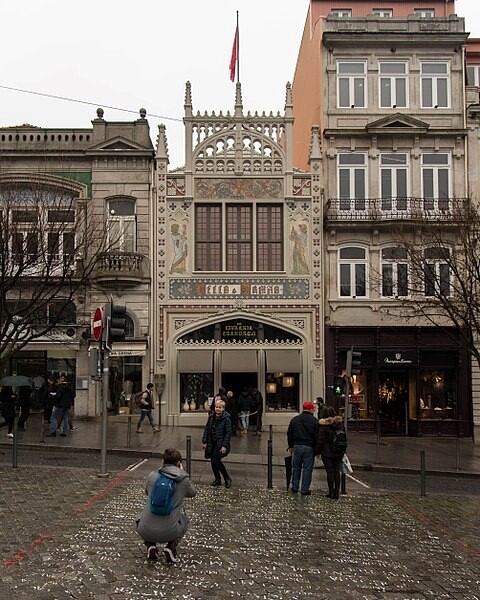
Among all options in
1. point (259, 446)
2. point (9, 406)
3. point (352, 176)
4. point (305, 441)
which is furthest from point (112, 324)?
point (352, 176)

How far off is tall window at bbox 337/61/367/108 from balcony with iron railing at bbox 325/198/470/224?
13.8 feet

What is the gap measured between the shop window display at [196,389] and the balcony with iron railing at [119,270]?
167 inches

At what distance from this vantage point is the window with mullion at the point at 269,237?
28234 millimetres

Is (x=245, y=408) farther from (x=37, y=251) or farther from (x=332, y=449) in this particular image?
(x=332, y=449)

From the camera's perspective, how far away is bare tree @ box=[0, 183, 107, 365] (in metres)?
20.5

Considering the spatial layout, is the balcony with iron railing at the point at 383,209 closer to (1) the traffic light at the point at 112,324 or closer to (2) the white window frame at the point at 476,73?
(2) the white window frame at the point at 476,73

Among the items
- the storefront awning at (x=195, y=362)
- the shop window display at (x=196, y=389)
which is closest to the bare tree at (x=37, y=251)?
the storefront awning at (x=195, y=362)

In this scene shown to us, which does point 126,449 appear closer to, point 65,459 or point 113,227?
point 65,459

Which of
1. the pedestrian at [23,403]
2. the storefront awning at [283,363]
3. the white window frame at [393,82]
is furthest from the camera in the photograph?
the white window frame at [393,82]

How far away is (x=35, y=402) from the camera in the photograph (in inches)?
1094

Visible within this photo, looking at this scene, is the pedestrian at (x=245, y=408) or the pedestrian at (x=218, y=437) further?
the pedestrian at (x=245, y=408)

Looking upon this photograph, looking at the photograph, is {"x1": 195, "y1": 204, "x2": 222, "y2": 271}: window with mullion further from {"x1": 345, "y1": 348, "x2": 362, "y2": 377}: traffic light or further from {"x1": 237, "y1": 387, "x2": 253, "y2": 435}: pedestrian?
{"x1": 345, "y1": 348, "x2": 362, "y2": 377}: traffic light

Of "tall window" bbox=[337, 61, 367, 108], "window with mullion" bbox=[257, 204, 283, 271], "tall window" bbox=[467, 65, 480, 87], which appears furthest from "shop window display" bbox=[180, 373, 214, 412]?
"tall window" bbox=[467, 65, 480, 87]

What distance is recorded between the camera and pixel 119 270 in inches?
1075
